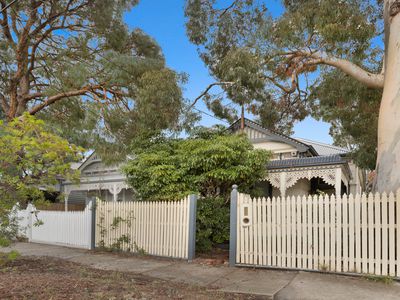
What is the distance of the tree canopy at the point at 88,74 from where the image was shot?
1238 cm

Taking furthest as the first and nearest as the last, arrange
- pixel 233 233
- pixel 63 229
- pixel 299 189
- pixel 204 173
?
pixel 299 189
pixel 63 229
pixel 204 173
pixel 233 233

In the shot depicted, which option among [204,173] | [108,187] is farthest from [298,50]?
[108,187]

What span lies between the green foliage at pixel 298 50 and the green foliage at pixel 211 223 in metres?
3.79

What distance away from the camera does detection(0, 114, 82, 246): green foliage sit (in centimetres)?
632

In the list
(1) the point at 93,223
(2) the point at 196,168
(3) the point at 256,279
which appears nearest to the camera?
(3) the point at 256,279

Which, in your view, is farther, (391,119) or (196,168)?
(196,168)

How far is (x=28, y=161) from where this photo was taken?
6434 millimetres

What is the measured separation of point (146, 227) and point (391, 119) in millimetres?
6557

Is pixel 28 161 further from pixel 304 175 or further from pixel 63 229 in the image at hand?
pixel 304 175

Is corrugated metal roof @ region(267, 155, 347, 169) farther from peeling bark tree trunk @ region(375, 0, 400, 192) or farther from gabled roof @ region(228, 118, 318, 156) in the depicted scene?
peeling bark tree trunk @ region(375, 0, 400, 192)

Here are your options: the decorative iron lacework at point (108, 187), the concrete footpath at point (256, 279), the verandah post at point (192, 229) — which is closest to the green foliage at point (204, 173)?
the verandah post at point (192, 229)

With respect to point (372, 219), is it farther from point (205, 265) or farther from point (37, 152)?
point (37, 152)

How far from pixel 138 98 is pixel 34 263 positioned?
19.3ft

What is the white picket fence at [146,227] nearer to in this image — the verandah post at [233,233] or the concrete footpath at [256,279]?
the concrete footpath at [256,279]
